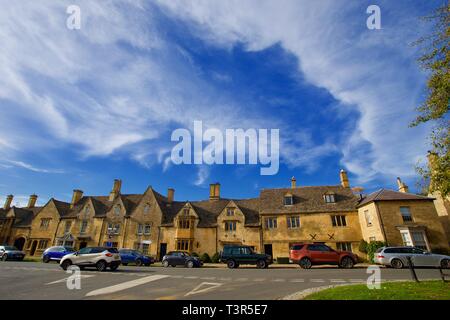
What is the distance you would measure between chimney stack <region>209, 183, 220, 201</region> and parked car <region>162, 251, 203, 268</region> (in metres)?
15.4

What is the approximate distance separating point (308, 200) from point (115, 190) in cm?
3202

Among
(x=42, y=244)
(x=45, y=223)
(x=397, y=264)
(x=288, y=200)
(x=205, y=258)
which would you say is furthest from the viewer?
(x=45, y=223)

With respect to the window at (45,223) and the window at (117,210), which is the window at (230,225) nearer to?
the window at (117,210)

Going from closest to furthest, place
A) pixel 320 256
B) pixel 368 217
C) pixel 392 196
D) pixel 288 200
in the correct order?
pixel 320 256
pixel 392 196
pixel 368 217
pixel 288 200

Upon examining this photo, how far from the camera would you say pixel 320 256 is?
1872cm

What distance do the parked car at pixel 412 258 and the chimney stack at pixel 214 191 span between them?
2394 centimetres

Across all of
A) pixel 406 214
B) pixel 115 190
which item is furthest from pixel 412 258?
pixel 115 190

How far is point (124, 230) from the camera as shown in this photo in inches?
1369

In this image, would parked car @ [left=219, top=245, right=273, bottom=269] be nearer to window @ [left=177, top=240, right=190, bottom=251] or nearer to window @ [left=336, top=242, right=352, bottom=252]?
window @ [left=177, top=240, right=190, bottom=251]

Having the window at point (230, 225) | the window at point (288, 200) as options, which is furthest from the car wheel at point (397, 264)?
the window at point (230, 225)

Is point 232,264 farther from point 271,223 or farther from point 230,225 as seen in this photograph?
point 271,223

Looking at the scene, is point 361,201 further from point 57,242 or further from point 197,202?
point 57,242

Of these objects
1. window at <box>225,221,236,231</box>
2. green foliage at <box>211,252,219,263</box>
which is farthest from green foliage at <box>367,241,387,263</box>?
green foliage at <box>211,252,219,263</box>
